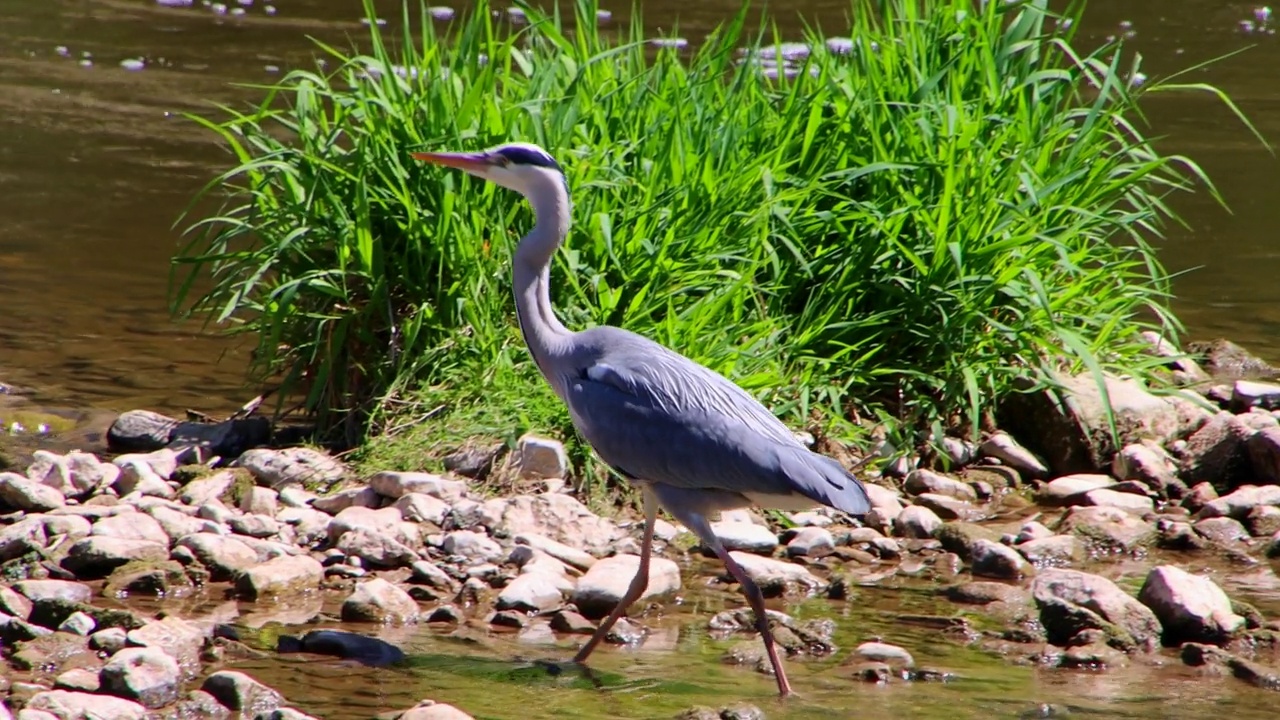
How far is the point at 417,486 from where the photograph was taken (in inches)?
235

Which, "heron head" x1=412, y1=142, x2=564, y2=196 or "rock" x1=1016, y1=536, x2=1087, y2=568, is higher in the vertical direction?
"heron head" x1=412, y1=142, x2=564, y2=196

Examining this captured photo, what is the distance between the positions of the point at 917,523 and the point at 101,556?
2.83 meters

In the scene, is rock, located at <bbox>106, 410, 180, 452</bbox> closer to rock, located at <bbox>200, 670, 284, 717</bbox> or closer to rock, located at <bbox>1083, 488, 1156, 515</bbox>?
rock, located at <bbox>200, 670, 284, 717</bbox>

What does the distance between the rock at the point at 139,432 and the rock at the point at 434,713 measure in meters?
2.93

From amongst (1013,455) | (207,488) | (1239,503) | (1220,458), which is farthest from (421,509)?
(1220,458)

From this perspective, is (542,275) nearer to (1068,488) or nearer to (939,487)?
(939,487)

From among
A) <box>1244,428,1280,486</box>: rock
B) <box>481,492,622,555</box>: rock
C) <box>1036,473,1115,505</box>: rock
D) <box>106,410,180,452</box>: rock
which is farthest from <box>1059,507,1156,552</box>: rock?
<box>106,410,180,452</box>: rock

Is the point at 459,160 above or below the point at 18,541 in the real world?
above

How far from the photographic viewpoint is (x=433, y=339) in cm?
643

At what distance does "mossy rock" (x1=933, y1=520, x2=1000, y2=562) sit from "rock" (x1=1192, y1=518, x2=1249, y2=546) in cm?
78

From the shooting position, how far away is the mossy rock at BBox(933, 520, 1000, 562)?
5.92 metres

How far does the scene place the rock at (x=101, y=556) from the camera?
5.32 m

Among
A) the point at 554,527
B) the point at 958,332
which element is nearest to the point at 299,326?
the point at 554,527

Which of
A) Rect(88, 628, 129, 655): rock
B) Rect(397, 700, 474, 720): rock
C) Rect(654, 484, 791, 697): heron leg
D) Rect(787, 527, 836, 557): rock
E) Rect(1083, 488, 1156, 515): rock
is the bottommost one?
Rect(787, 527, 836, 557): rock
